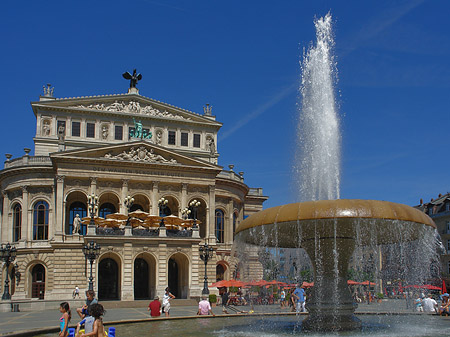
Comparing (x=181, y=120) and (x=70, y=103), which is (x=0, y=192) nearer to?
(x=70, y=103)

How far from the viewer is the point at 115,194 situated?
159ft

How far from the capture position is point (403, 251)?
1764cm

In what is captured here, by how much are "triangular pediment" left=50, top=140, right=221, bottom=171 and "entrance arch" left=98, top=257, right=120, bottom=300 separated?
833cm

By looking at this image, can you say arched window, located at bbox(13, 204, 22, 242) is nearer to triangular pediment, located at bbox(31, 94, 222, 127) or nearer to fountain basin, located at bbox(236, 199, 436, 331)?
triangular pediment, located at bbox(31, 94, 222, 127)

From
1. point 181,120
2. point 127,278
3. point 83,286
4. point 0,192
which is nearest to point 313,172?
point 127,278

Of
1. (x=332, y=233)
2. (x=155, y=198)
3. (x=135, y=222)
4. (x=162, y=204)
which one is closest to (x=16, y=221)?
(x=135, y=222)

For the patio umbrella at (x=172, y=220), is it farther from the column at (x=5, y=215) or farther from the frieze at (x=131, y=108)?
the column at (x=5, y=215)

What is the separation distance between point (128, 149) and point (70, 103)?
842 cm

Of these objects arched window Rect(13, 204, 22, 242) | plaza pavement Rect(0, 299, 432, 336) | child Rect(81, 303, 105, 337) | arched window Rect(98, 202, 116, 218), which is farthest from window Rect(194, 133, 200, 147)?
child Rect(81, 303, 105, 337)

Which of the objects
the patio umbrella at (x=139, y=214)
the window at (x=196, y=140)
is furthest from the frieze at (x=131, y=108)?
the patio umbrella at (x=139, y=214)

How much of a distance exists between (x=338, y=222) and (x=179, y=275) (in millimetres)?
34309

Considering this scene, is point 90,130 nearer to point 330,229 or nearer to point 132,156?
point 132,156

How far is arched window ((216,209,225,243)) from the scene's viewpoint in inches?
2158

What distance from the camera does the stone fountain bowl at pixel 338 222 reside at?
514 inches
